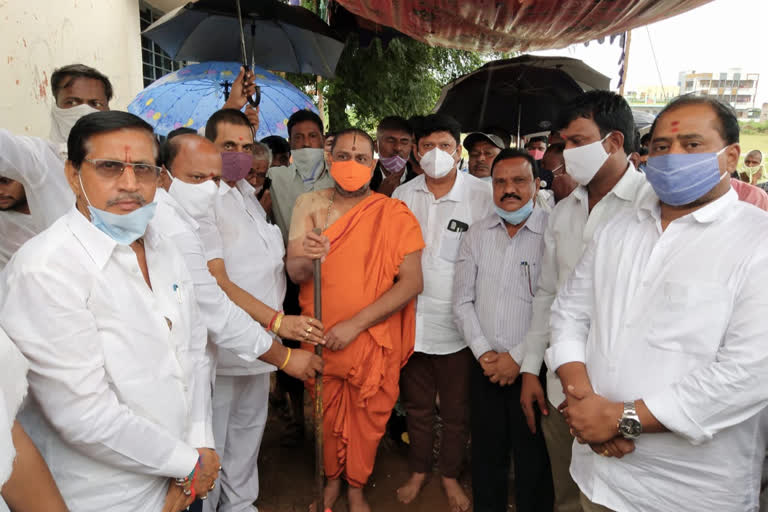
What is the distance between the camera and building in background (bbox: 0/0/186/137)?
155 inches

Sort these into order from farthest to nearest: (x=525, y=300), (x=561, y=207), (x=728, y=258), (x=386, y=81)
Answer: (x=386, y=81)
(x=525, y=300)
(x=561, y=207)
(x=728, y=258)

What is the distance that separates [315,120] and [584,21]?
2157 mm

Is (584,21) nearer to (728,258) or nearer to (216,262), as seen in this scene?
(728,258)

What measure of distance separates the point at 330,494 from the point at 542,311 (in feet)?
5.71

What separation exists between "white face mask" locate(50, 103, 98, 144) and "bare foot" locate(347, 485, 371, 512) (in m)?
2.60

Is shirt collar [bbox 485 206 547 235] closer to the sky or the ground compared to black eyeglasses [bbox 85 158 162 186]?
closer to the ground

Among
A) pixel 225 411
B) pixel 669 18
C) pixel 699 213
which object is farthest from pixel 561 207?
pixel 225 411

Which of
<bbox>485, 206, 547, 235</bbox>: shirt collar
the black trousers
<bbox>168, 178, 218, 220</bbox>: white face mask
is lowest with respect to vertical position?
the black trousers

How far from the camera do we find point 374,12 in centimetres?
292

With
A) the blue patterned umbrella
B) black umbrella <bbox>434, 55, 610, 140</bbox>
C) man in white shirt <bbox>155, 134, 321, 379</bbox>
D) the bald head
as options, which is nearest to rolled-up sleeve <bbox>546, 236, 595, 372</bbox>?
man in white shirt <bbox>155, 134, 321, 379</bbox>

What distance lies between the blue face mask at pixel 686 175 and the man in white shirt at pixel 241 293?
1.73 metres

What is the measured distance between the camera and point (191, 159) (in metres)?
2.34

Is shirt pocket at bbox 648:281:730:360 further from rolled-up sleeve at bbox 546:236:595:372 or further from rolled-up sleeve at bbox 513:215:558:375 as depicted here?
rolled-up sleeve at bbox 513:215:558:375

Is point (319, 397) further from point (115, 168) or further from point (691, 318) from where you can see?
point (691, 318)
